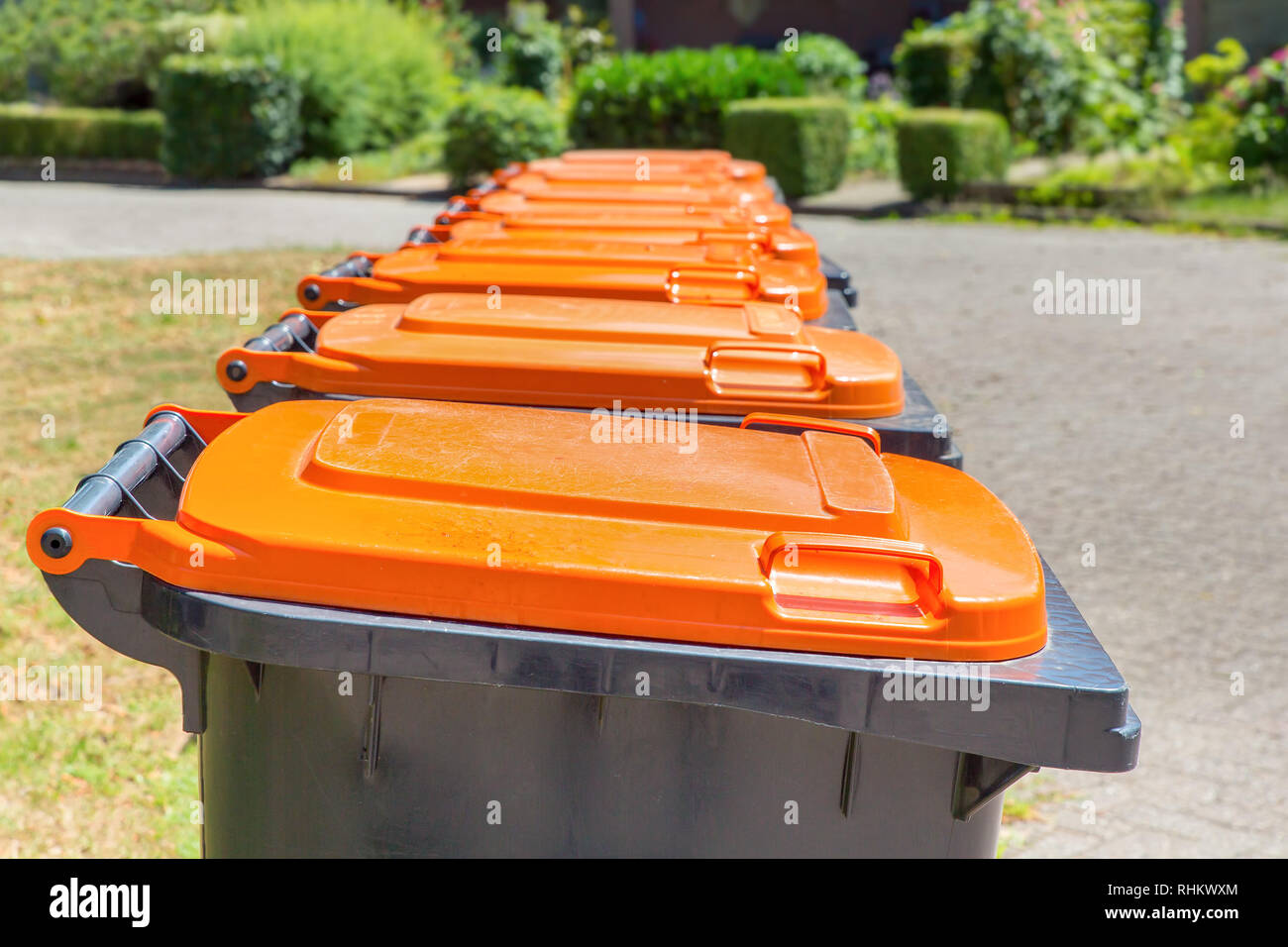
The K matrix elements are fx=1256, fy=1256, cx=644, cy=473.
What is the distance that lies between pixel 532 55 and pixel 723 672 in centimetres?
1811

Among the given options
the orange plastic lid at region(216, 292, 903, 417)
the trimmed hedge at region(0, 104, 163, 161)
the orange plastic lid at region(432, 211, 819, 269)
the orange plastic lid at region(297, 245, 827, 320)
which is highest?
the trimmed hedge at region(0, 104, 163, 161)

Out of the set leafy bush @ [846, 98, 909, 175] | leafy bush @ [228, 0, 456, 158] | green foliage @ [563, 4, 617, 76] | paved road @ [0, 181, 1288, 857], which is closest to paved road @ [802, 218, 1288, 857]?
paved road @ [0, 181, 1288, 857]

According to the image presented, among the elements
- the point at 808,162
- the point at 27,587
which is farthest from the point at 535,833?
the point at 808,162

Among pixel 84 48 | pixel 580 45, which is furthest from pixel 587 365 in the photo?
pixel 84 48

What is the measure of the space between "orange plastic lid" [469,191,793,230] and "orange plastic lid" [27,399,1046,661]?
8.56 feet

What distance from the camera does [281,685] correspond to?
1.73 metres

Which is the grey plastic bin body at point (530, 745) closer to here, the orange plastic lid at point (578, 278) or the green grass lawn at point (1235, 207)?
the orange plastic lid at point (578, 278)

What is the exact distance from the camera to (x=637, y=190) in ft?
16.3

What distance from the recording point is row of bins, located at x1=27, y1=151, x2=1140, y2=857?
5.14ft

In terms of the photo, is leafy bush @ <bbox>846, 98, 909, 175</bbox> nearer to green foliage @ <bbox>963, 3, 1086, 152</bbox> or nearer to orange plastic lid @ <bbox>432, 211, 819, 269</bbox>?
green foliage @ <bbox>963, 3, 1086, 152</bbox>

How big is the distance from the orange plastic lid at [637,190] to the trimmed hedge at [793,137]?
9.68 metres

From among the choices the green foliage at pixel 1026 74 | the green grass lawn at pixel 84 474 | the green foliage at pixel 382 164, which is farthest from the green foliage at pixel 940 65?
the green grass lawn at pixel 84 474

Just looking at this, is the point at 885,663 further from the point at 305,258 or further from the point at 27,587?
the point at 305,258
